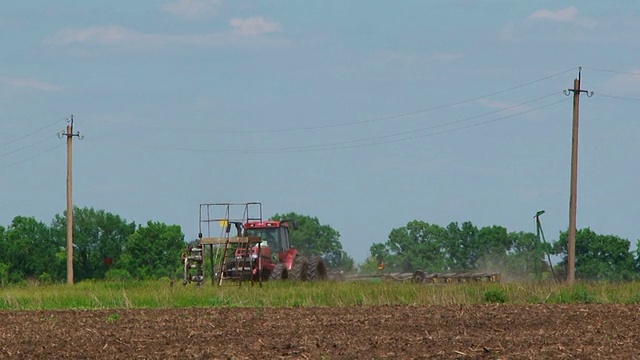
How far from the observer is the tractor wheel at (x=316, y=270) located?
34.6 meters

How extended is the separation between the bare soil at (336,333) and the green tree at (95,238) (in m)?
70.5

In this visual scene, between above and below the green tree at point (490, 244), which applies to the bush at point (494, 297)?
below

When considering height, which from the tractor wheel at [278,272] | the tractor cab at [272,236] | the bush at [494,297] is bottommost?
the bush at [494,297]

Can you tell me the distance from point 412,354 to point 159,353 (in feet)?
11.7

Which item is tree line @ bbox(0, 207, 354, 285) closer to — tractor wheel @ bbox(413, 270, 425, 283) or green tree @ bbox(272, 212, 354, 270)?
green tree @ bbox(272, 212, 354, 270)

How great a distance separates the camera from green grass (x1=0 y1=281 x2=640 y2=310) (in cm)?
2550

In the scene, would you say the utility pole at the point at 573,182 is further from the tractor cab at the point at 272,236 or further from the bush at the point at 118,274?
the bush at the point at 118,274

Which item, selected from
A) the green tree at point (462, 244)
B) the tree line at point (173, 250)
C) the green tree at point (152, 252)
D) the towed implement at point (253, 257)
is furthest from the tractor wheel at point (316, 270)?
the green tree at point (462, 244)

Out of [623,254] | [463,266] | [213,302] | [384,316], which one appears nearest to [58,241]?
[463,266]

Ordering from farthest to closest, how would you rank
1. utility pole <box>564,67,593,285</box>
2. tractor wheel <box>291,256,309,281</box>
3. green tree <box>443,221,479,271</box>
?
green tree <box>443,221,479,271</box>
utility pole <box>564,67,593,285</box>
tractor wheel <box>291,256,309,281</box>

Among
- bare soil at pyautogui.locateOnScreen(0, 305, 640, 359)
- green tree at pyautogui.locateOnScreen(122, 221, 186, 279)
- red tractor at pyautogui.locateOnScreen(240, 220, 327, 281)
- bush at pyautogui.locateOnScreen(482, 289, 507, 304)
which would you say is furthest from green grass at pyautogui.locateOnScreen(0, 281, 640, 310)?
green tree at pyautogui.locateOnScreen(122, 221, 186, 279)

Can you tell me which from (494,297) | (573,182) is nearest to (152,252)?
(573,182)

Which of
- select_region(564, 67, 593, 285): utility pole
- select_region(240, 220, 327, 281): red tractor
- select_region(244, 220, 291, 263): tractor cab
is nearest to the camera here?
select_region(240, 220, 327, 281): red tractor

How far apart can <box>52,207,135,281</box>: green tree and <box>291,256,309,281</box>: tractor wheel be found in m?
59.9
